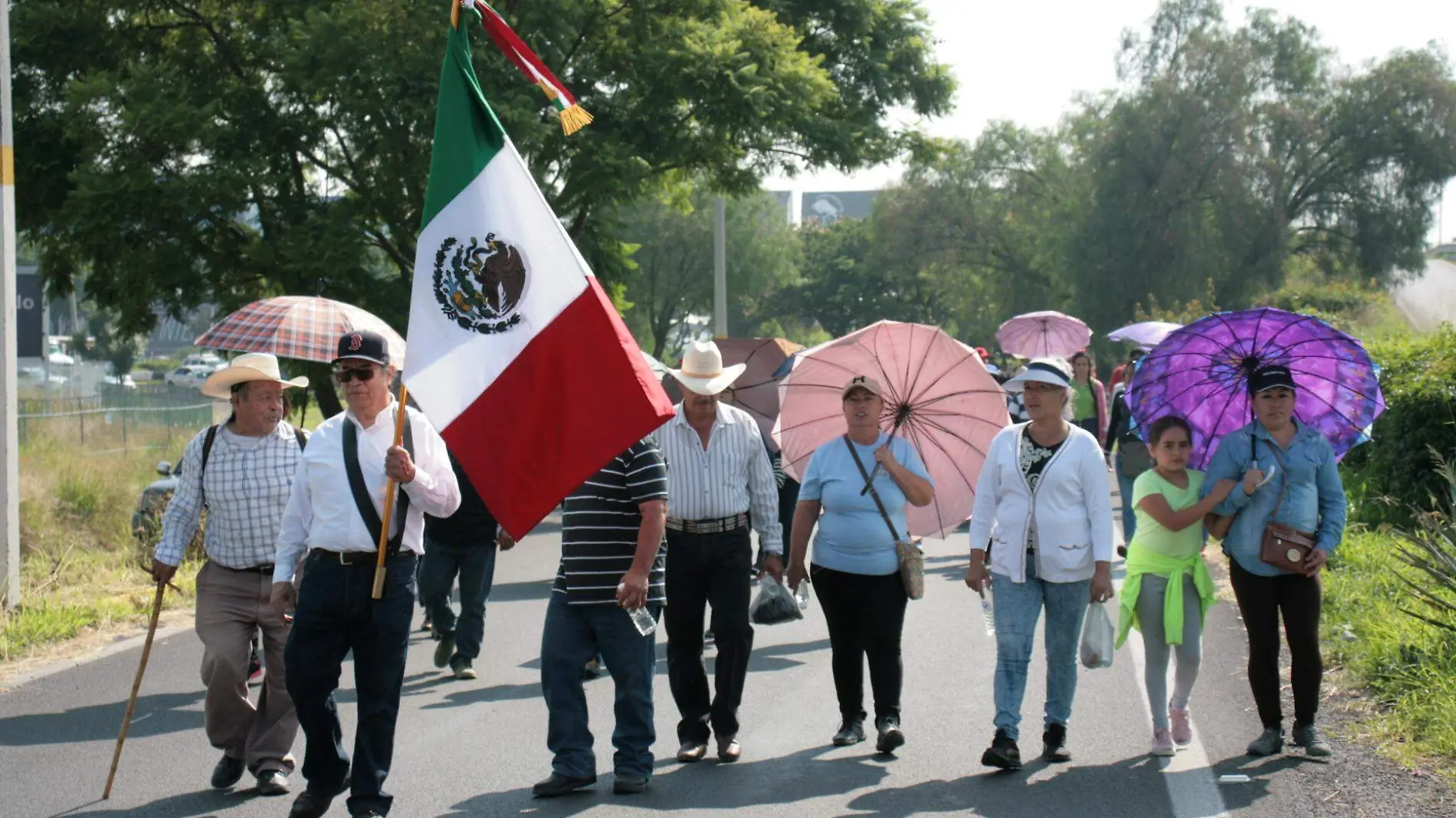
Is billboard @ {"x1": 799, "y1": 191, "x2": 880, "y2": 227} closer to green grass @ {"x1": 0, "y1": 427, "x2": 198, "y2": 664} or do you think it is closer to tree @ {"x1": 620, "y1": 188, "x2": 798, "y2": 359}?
tree @ {"x1": 620, "y1": 188, "x2": 798, "y2": 359}

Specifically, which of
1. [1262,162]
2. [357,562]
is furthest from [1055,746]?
[1262,162]

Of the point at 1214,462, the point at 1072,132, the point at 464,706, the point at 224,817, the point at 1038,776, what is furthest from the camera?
the point at 1072,132

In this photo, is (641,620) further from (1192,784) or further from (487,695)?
(487,695)

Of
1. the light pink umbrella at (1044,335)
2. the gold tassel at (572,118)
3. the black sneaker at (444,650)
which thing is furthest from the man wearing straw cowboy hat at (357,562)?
the light pink umbrella at (1044,335)

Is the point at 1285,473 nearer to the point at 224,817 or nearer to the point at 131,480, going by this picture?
the point at 224,817

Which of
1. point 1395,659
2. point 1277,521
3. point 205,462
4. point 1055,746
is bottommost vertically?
point 1055,746

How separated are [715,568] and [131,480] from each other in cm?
1291

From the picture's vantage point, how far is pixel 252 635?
7504 millimetres

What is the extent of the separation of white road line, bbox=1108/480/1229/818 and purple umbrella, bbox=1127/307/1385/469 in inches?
54.5

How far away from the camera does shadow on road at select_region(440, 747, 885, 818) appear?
6809 mm

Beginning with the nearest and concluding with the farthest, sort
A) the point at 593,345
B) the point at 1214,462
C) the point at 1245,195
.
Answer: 1. the point at 593,345
2. the point at 1214,462
3. the point at 1245,195

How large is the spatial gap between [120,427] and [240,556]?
1893 centimetres

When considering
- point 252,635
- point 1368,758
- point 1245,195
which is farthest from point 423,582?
point 1245,195

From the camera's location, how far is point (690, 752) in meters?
7.70
